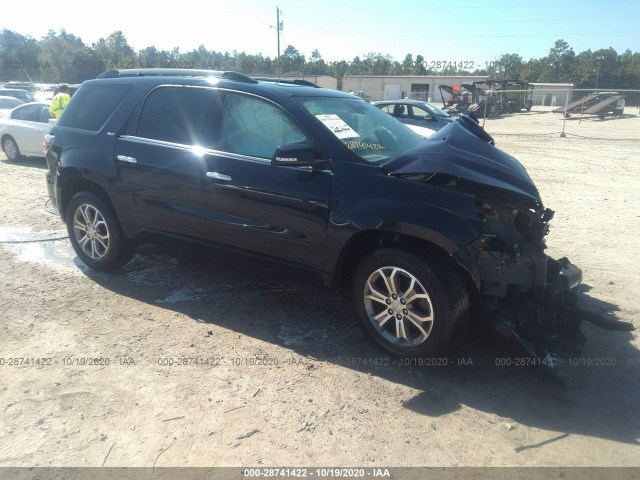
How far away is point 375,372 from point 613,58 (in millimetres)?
89201

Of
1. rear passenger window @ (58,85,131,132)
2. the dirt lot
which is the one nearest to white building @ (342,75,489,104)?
rear passenger window @ (58,85,131,132)

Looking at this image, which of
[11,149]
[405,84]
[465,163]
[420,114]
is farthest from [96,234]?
[405,84]

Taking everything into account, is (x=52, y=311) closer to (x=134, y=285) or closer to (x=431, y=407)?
(x=134, y=285)

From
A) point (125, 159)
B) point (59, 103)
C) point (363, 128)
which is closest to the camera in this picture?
point (363, 128)

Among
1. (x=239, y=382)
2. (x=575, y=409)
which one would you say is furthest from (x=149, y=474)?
(x=575, y=409)

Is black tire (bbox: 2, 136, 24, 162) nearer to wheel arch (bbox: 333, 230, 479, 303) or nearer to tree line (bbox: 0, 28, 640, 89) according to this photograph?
wheel arch (bbox: 333, 230, 479, 303)

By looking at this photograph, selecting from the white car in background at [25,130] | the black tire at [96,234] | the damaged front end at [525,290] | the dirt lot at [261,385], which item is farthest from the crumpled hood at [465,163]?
the white car in background at [25,130]

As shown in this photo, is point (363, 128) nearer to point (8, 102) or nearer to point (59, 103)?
point (59, 103)

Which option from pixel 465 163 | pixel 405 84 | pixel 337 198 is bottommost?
pixel 337 198

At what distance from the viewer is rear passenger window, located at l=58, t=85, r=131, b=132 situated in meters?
4.75

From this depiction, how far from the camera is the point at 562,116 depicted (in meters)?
32.8

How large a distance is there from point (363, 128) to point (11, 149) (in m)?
11.4

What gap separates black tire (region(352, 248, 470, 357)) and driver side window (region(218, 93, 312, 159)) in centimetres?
113

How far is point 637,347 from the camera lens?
11.9 feet
